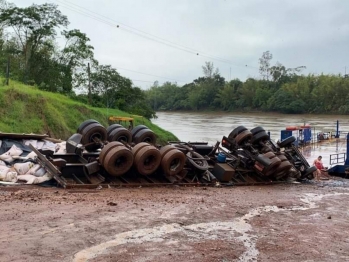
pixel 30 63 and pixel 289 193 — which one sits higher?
pixel 30 63

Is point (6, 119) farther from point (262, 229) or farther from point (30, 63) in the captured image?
point (30, 63)

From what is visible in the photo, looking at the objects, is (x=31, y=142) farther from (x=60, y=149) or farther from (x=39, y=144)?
(x=60, y=149)

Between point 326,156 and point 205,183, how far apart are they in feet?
54.8

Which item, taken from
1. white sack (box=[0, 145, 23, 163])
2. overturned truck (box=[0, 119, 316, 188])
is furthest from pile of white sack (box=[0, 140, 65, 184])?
overturned truck (box=[0, 119, 316, 188])

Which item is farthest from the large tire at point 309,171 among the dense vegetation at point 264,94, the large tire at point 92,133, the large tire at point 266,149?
the dense vegetation at point 264,94

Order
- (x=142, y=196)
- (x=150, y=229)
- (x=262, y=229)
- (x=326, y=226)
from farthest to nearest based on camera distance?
(x=142, y=196) < (x=326, y=226) < (x=262, y=229) < (x=150, y=229)

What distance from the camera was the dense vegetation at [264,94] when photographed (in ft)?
310

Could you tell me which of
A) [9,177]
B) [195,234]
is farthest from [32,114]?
[195,234]

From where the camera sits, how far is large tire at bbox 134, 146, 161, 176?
10578mm

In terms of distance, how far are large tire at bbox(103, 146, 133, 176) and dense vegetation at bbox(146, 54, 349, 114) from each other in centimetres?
8489

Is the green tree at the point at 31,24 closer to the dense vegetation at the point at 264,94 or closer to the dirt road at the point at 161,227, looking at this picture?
the dirt road at the point at 161,227

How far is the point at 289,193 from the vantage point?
12.1 m

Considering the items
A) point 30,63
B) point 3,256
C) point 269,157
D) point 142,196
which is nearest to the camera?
point 3,256

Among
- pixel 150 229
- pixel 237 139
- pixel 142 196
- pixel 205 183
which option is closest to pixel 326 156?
pixel 237 139
